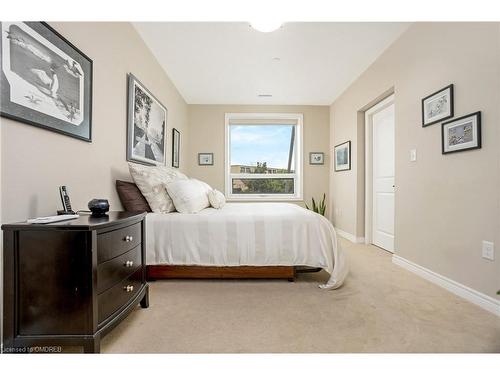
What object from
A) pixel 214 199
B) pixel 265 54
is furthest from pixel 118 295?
pixel 265 54

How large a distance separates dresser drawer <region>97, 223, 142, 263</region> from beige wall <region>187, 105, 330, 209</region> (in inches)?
132

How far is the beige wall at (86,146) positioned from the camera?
3.84 ft

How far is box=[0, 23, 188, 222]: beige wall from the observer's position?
46.0 inches

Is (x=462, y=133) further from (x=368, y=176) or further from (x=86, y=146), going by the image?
(x=86, y=146)

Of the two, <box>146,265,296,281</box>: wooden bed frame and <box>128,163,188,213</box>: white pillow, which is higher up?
<box>128,163,188,213</box>: white pillow

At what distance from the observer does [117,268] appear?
1.24 meters

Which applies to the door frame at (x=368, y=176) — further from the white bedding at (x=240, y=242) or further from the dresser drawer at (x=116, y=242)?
the dresser drawer at (x=116, y=242)

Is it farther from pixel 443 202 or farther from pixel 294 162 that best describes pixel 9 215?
pixel 294 162

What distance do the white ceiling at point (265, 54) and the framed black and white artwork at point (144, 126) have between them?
60 cm

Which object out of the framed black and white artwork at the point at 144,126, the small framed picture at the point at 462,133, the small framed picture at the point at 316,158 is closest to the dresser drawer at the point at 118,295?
the framed black and white artwork at the point at 144,126

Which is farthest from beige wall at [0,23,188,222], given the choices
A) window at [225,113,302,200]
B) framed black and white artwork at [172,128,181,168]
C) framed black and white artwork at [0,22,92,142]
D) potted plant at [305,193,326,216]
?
potted plant at [305,193,326,216]

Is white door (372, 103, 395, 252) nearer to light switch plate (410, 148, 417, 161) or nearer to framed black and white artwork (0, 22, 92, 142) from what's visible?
light switch plate (410, 148, 417, 161)

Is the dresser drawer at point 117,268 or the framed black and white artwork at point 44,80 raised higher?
the framed black and white artwork at point 44,80
